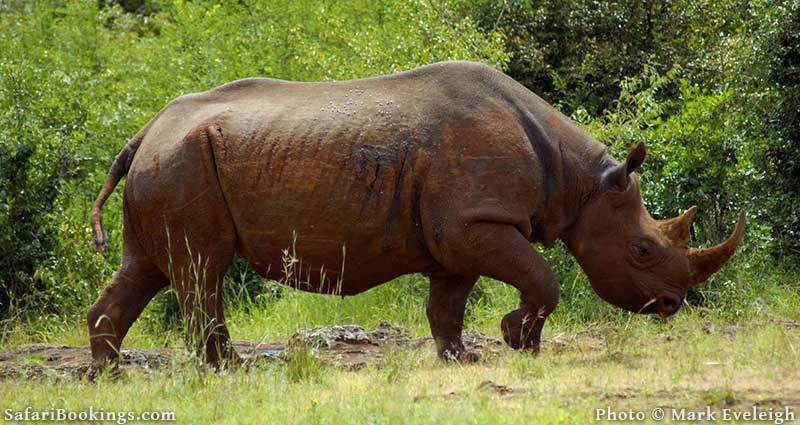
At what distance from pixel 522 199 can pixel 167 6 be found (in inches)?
679

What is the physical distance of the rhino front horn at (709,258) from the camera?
336 inches

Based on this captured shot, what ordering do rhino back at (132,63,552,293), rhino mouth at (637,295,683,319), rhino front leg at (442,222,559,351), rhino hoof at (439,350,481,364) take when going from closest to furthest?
rhino front leg at (442,222,559,351) → rhino back at (132,63,552,293) → rhino hoof at (439,350,481,364) → rhino mouth at (637,295,683,319)

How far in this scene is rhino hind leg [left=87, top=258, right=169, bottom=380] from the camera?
28.1 ft

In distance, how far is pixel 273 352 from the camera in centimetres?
941

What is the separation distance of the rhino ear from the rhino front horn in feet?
2.20

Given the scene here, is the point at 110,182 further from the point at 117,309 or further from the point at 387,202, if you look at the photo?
the point at 387,202

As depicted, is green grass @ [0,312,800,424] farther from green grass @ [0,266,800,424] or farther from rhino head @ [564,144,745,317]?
rhino head @ [564,144,745,317]

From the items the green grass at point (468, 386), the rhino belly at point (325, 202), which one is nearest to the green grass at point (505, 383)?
the green grass at point (468, 386)

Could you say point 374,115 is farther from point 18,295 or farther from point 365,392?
point 18,295

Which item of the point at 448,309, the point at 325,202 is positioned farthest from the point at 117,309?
the point at 448,309

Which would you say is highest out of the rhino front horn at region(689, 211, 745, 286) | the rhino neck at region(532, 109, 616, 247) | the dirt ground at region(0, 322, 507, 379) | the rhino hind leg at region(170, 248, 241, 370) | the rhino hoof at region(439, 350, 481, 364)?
the rhino neck at region(532, 109, 616, 247)

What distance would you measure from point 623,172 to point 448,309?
4.95ft

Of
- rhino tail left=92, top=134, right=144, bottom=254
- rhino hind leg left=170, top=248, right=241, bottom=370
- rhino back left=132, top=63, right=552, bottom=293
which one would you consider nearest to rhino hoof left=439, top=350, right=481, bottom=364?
rhino back left=132, top=63, right=552, bottom=293

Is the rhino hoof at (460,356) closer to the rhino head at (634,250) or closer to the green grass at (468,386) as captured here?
the green grass at (468,386)
